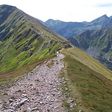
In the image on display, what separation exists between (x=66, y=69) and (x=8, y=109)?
33.2 m

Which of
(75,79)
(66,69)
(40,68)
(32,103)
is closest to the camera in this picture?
(32,103)

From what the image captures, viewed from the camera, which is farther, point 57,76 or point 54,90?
point 57,76

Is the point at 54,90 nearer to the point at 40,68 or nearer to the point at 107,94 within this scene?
the point at 107,94

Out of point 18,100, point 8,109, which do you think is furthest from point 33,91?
point 8,109

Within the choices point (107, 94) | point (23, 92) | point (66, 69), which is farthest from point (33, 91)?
point (66, 69)

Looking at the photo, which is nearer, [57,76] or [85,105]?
[85,105]

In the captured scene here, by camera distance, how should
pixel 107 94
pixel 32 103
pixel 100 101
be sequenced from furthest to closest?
pixel 107 94, pixel 100 101, pixel 32 103

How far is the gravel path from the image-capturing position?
154 feet

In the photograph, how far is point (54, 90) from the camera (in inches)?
2243

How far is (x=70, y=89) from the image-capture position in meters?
57.2

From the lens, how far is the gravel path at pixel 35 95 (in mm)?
46812

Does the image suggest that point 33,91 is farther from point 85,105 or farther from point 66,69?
point 66,69

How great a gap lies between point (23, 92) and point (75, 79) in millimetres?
14605

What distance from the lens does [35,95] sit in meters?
53.3
